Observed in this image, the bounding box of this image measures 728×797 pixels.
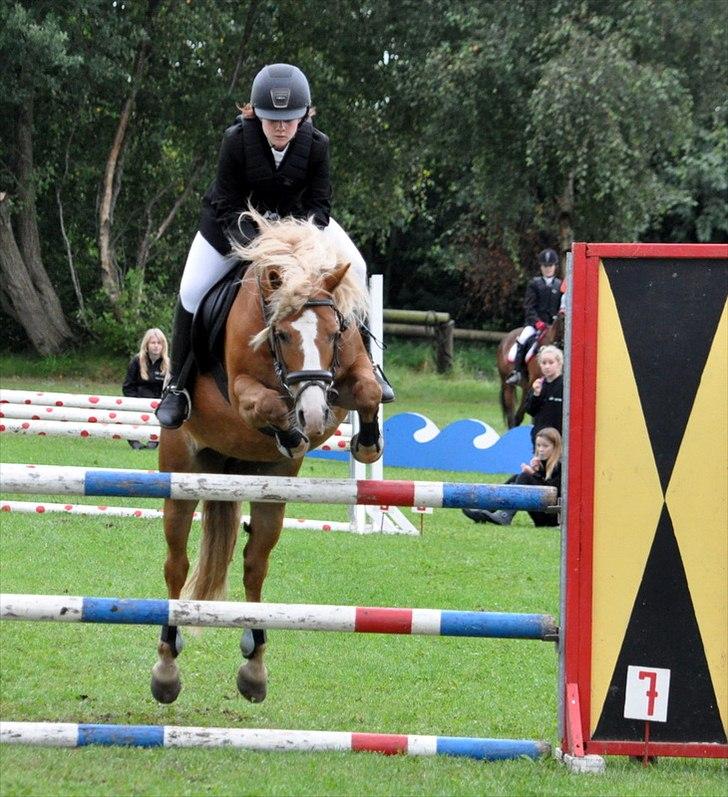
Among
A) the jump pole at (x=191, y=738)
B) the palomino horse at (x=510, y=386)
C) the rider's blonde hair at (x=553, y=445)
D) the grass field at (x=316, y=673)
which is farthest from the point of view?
the palomino horse at (x=510, y=386)

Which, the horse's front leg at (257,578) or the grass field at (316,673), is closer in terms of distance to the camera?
the grass field at (316,673)

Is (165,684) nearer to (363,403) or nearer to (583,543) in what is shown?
(363,403)

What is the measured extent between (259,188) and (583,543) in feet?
7.09

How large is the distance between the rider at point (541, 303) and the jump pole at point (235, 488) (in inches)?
466

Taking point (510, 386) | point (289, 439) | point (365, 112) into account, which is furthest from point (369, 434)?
point (365, 112)

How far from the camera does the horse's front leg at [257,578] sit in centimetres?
554

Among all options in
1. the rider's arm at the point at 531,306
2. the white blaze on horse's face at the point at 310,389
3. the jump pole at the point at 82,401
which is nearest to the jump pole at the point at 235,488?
the white blaze on horse's face at the point at 310,389

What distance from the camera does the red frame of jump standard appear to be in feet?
14.8

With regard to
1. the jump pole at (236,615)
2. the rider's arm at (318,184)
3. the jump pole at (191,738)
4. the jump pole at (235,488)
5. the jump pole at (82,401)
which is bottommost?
the jump pole at (82,401)

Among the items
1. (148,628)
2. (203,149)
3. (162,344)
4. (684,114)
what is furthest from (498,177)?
(148,628)

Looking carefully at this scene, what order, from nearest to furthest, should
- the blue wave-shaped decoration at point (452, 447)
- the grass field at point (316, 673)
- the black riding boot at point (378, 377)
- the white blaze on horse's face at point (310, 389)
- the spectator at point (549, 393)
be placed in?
the grass field at point (316, 673)
the white blaze on horse's face at point (310, 389)
the black riding boot at point (378, 377)
the spectator at point (549, 393)
the blue wave-shaped decoration at point (452, 447)

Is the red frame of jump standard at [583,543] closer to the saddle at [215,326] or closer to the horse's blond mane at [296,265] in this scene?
the horse's blond mane at [296,265]

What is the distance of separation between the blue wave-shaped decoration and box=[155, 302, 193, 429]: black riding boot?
8961mm

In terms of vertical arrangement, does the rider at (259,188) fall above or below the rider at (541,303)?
above
